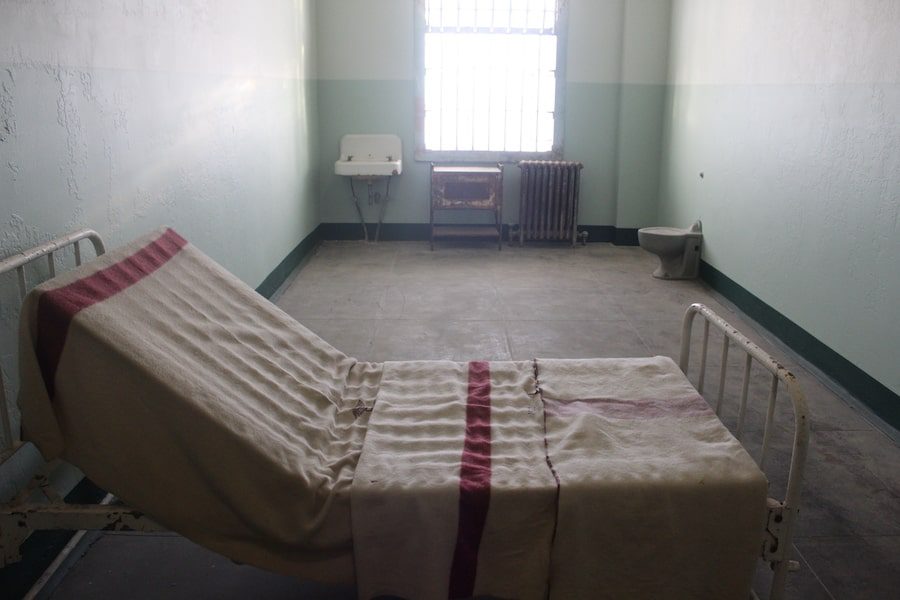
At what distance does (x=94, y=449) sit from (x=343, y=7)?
18.9ft

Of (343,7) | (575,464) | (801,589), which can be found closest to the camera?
(575,464)

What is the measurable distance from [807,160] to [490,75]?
11.6 ft

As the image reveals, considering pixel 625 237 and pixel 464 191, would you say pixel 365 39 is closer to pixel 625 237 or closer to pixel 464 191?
pixel 464 191

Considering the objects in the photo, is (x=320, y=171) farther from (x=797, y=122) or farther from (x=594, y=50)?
(x=797, y=122)

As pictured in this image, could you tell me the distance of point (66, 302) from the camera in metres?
1.87

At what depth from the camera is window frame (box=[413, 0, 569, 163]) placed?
684 centimetres

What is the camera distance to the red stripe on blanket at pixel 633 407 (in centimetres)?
230

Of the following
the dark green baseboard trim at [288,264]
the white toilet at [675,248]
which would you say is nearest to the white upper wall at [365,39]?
the dark green baseboard trim at [288,264]

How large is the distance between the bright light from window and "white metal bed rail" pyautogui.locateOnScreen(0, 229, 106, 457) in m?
5.00

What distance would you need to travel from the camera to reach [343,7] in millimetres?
6801

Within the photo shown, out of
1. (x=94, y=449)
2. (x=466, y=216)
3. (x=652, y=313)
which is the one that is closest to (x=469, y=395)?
(x=94, y=449)

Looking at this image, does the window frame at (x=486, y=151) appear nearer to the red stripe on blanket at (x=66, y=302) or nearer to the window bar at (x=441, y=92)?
the window bar at (x=441, y=92)

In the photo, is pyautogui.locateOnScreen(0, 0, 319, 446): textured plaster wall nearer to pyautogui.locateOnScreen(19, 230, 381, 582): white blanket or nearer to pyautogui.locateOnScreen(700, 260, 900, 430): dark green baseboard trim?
pyautogui.locateOnScreen(19, 230, 381, 582): white blanket

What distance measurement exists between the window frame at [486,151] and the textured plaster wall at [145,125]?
1.60m
